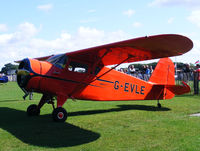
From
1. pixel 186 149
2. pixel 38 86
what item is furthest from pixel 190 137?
pixel 38 86

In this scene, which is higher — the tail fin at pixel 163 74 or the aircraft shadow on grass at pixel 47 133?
the tail fin at pixel 163 74

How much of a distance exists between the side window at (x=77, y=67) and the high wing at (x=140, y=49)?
224 millimetres

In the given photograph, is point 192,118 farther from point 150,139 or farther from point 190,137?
point 150,139

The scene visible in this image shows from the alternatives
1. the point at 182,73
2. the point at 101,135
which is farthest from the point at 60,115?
the point at 182,73

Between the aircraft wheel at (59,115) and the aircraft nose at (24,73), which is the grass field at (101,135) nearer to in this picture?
the aircraft wheel at (59,115)

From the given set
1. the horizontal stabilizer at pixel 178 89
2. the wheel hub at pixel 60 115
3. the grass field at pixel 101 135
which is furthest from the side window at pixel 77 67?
the horizontal stabilizer at pixel 178 89

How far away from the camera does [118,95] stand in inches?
362

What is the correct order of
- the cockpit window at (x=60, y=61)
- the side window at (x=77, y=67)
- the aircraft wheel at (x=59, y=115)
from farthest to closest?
the side window at (x=77, y=67), the cockpit window at (x=60, y=61), the aircraft wheel at (x=59, y=115)

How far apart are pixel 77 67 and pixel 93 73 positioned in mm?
678

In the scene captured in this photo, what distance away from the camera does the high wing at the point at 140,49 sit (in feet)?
19.3

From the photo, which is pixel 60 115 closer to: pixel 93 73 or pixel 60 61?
pixel 60 61

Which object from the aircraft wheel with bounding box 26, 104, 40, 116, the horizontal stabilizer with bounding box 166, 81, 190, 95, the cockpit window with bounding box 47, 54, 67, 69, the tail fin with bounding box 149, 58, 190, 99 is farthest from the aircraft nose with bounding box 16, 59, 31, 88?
the horizontal stabilizer with bounding box 166, 81, 190, 95

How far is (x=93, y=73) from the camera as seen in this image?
27.5 ft

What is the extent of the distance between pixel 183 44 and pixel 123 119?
3.12 metres
